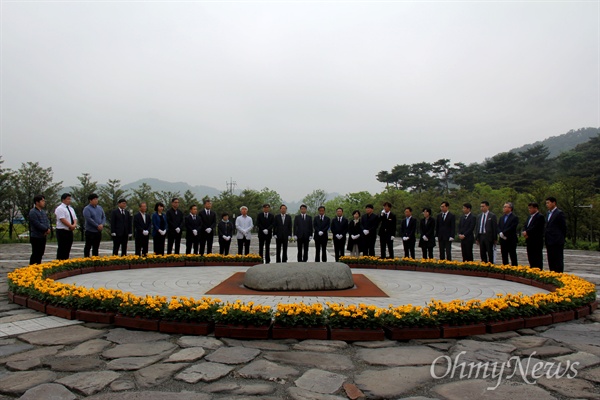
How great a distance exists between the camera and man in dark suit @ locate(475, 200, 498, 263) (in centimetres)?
998

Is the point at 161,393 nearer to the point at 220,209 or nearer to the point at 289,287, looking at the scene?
the point at 289,287

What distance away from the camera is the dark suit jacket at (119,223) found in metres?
10.3

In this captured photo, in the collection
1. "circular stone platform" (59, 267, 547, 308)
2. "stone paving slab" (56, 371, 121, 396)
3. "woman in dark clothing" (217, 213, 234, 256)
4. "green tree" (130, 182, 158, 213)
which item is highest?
"green tree" (130, 182, 158, 213)

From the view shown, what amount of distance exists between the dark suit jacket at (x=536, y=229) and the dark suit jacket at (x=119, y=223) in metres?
9.55

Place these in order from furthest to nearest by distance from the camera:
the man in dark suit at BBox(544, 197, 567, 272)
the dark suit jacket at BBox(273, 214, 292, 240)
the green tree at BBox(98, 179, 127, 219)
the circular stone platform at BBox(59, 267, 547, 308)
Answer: the green tree at BBox(98, 179, 127, 219), the dark suit jacket at BBox(273, 214, 292, 240), the man in dark suit at BBox(544, 197, 567, 272), the circular stone platform at BBox(59, 267, 547, 308)

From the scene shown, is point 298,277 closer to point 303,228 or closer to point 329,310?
point 329,310

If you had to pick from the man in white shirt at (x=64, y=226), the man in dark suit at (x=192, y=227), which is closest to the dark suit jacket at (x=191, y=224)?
the man in dark suit at (x=192, y=227)

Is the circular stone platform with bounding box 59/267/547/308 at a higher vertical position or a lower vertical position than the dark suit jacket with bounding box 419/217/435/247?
lower

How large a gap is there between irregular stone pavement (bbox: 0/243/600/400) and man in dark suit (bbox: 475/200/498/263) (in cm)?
575

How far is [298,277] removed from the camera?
6742 mm

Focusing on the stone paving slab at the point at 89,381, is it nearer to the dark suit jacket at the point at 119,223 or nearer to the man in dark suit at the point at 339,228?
the dark suit jacket at the point at 119,223

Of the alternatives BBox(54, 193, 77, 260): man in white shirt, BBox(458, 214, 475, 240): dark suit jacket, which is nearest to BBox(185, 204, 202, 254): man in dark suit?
BBox(54, 193, 77, 260): man in white shirt

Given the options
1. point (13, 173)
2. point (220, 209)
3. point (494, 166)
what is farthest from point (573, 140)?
point (13, 173)

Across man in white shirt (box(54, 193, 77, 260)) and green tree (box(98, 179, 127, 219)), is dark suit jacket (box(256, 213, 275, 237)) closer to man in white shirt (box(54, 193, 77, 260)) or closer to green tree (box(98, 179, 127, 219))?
man in white shirt (box(54, 193, 77, 260))
